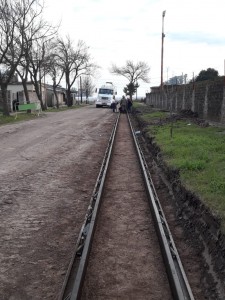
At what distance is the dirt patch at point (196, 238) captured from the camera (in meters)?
4.22

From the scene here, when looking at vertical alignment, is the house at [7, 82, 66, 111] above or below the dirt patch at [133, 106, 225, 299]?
above

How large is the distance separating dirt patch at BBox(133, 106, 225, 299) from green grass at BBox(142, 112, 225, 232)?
167 mm

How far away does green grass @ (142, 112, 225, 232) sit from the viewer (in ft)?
21.2

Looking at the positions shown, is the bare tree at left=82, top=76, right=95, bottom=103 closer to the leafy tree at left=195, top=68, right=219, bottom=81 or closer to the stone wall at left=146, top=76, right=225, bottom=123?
the leafy tree at left=195, top=68, right=219, bottom=81

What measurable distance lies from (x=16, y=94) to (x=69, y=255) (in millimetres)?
46875

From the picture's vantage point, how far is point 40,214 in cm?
629

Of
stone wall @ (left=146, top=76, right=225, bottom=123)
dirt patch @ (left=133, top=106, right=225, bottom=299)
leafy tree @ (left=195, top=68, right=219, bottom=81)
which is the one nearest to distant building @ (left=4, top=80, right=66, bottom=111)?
leafy tree @ (left=195, top=68, right=219, bottom=81)

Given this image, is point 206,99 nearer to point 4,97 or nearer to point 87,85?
point 4,97

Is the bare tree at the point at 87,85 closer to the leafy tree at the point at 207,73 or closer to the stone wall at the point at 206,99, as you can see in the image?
the leafy tree at the point at 207,73

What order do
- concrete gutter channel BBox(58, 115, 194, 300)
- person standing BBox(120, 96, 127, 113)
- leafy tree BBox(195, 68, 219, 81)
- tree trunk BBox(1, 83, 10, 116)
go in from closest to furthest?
concrete gutter channel BBox(58, 115, 194, 300)
tree trunk BBox(1, 83, 10, 116)
person standing BBox(120, 96, 127, 113)
leafy tree BBox(195, 68, 219, 81)

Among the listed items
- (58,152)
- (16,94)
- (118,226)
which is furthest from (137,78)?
(118,226)

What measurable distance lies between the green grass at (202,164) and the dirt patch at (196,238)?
0.17 m

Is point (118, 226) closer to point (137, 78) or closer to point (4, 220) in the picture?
point (4, 220)

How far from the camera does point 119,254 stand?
15.9 ft
